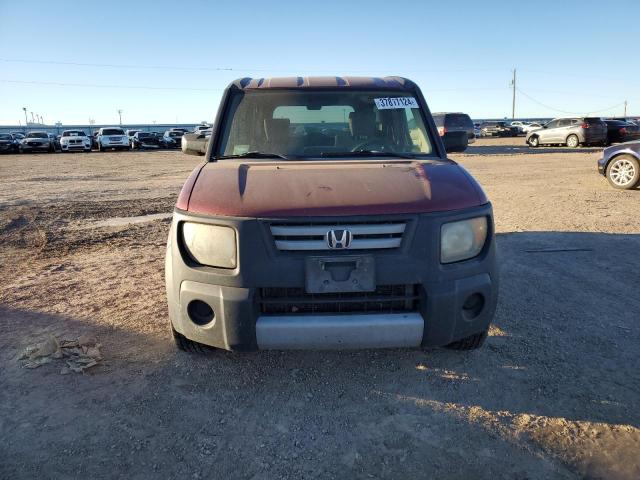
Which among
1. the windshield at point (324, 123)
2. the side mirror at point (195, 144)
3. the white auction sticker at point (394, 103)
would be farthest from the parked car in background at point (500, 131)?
the side mirror at point (195, 144)

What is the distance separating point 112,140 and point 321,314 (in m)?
34.8

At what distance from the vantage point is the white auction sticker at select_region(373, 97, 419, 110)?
375cm

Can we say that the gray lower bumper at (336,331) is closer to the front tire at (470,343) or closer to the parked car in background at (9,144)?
the front tire at (470,343)

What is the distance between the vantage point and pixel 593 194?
994 cm

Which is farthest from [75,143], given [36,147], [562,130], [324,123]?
[324,123]

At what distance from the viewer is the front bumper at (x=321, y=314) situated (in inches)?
97.3

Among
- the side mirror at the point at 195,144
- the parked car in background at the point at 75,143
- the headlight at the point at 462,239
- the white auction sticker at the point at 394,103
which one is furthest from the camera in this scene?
the parked car in background at the point at 75,143

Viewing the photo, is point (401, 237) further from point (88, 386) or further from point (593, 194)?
point (593, 194)

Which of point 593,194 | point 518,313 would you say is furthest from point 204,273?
point 593,194

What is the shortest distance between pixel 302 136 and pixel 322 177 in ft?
3.23

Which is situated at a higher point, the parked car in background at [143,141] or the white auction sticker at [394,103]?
the parked car in background at [143,141]

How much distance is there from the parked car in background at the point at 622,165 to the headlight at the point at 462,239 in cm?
947

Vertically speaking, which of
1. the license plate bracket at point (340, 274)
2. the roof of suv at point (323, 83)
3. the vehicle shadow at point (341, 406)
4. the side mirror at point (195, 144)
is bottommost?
the vehicle shadow at point (341, 406)

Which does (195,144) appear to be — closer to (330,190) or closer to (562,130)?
(330,190)
